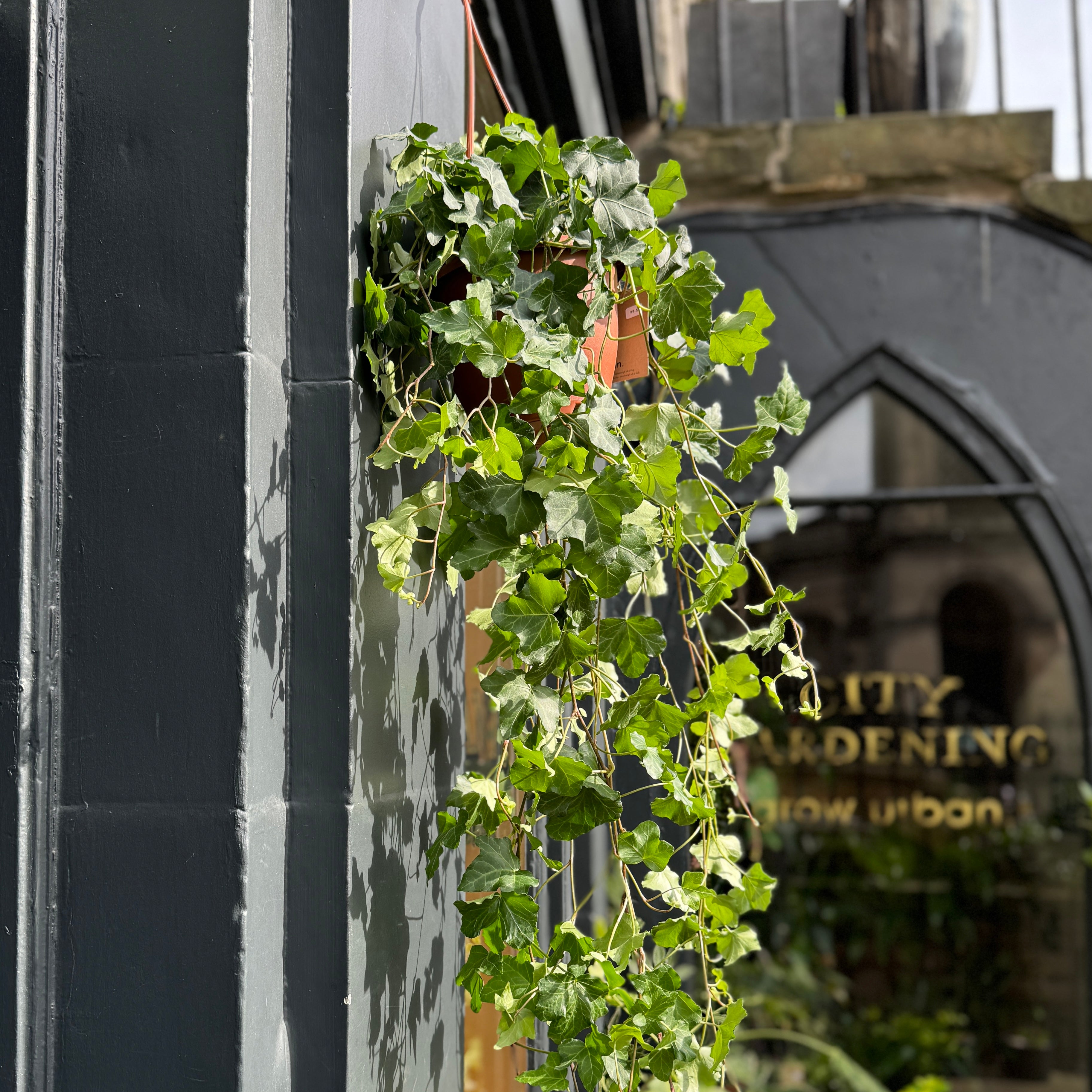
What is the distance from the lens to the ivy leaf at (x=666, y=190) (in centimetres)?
91

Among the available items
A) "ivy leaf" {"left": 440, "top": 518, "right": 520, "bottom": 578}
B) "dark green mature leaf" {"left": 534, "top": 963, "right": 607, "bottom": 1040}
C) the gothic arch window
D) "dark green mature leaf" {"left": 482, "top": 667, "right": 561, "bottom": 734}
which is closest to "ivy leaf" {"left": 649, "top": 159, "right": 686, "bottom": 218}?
"ivy leaf" {"left": 440, "top": 518, "right": 520, "bottom": 578}

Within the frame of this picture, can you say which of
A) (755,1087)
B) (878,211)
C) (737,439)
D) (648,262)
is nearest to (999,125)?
(878,211)

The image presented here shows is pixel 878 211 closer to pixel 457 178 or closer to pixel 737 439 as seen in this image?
pixel 737 439

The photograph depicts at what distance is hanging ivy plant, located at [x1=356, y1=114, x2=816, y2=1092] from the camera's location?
2.74 feet

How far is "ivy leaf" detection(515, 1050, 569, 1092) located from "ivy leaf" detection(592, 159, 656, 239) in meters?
0.72

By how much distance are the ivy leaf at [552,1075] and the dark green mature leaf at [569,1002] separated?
0.08 ft

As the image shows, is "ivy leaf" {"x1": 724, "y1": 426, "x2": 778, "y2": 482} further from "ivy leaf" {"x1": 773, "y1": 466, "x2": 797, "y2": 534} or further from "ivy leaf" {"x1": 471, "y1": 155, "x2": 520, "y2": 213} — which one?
"ivy leaf" {"x1": 471, "y1": 155, "x2": 520, "y2": 213}

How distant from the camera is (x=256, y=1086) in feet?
2.66

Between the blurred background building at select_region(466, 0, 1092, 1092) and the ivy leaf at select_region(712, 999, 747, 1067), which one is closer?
the ivy leaf at select_region(712, 999, 747, 1067)

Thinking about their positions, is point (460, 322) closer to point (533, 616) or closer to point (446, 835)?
point (533, 616)

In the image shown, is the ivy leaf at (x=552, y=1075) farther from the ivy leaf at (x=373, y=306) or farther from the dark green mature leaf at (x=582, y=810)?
the ivy leaf at (x=373, y=306)

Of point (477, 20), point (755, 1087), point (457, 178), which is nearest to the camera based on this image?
point (457, 178)

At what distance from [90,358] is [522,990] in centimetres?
67

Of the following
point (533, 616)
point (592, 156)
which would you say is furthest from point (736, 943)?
point (592, 156)
